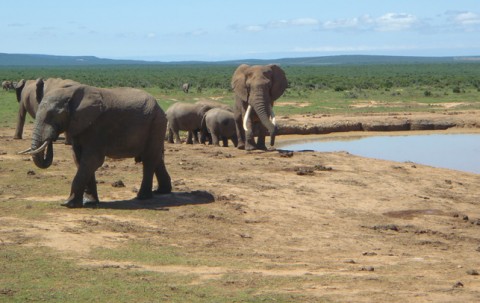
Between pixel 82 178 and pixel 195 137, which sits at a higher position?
pixel 82 178

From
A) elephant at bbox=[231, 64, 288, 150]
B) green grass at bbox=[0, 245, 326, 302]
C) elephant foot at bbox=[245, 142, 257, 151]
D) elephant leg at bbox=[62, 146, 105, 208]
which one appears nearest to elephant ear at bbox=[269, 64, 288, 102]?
elephant at bbox=[231, 64, 288, 150]

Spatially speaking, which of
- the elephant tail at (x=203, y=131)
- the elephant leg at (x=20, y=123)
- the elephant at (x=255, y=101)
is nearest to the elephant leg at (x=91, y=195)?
the elephant at (x=255, y=101)

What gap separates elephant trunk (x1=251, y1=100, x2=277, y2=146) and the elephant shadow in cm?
696

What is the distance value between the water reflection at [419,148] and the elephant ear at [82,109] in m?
12.1

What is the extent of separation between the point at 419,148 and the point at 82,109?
1557 cm

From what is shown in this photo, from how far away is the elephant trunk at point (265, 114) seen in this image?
22109mm

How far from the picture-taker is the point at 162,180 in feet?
49.5

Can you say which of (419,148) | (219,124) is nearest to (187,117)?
(219,124)

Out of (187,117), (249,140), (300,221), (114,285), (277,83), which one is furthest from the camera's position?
(187,117)

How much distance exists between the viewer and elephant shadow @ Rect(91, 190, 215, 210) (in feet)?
46.0

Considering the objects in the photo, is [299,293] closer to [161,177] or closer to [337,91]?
[161,177]

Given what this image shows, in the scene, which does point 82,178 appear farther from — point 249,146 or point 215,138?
point 215,138

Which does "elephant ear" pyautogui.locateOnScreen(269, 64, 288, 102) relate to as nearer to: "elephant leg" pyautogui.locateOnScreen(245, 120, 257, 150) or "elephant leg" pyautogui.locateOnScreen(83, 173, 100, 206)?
"elephant leg" pyautogui.locateOnScreen(245, 120, 257, 150)

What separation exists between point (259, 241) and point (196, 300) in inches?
141
